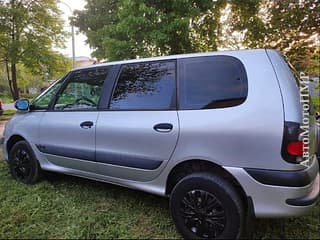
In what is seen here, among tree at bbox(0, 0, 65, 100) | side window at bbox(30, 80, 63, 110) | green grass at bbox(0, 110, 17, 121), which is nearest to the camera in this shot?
side window at bbox(30, 80, 63, 110)

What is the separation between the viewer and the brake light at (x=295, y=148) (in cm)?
204

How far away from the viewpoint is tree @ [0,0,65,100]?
52.6 ft

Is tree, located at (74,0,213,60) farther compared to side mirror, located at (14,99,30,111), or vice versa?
tree, located at (74,0,213,60)

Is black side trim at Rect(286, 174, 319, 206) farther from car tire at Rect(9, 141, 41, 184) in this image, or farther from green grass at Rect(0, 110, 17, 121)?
green grass at Rect(0, 110, 17, 121)

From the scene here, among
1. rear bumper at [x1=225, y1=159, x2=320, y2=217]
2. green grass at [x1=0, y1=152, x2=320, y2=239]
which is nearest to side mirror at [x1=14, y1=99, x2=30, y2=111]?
green grass at [x1=0, y1=152, x2=320, y2=239]

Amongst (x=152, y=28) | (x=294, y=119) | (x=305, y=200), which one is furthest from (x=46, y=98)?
(x=152, y=28)

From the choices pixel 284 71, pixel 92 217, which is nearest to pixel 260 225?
pixel 284 71

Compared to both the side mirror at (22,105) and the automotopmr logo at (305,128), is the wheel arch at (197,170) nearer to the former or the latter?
the automotopmr logo at (305,128)

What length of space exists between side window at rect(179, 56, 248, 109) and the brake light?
473 millimetres

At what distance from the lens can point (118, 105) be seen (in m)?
2.97

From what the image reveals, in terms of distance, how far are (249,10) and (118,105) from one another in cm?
962

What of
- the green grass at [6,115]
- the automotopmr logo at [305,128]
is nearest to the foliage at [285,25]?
the automotopmr logo at [305,128]

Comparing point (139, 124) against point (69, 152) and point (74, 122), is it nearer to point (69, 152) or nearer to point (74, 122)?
point (74, 122)

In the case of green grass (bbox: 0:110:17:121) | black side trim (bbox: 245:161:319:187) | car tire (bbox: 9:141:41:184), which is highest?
black side trim (bbox: 245:161:319:187)
